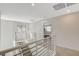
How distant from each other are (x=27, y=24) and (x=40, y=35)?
0.32 metres

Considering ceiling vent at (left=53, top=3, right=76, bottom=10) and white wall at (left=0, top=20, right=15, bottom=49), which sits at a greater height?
ceiling vent at (left=53, top=3, right=76, bottom=10)

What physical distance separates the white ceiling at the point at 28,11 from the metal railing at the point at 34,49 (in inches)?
17.6

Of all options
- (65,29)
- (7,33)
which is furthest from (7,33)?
(65,29)

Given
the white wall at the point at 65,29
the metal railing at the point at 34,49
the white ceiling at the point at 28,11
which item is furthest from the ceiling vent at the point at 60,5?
the metal railing at the point at 34,49

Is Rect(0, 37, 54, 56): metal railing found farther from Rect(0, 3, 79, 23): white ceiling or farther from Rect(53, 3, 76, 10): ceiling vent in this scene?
Rect(53, 3, 76, 10): ceiling vent

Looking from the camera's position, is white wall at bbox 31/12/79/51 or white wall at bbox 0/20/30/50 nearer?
white wall at bbox 0/20/30/50

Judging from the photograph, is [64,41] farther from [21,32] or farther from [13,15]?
[13,15]

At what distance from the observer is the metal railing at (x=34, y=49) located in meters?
1.56

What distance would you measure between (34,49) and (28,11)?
701 millimetres

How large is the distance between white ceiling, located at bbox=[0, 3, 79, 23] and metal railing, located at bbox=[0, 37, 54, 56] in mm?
446

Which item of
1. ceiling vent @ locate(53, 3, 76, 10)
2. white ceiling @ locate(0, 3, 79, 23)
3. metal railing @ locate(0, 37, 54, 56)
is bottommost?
metal railing @ locate(0, 37, 54, 56)

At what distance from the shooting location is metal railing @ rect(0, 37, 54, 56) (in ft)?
5.11

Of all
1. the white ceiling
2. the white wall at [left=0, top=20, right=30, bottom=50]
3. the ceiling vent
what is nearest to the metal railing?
the white wall at [left=0, top=20, right=30, bottom=50]

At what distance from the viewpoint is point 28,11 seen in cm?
169
